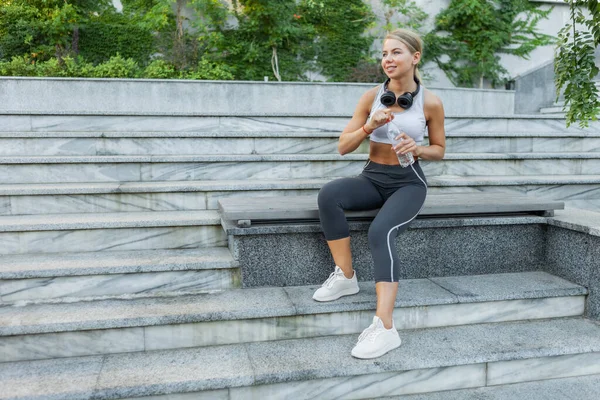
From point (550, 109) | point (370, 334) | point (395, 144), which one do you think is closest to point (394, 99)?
point (395, 144)

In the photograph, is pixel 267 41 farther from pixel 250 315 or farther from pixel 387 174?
pixel 250 315

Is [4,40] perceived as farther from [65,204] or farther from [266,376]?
[266,376]

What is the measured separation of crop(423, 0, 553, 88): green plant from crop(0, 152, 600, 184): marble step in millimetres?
5115

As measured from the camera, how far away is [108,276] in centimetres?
301

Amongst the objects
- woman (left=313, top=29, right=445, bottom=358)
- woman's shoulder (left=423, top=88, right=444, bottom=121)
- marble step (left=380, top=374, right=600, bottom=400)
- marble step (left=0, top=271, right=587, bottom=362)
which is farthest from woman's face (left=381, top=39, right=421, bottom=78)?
marble step (left=380, top=374, right=600, bottom=400)

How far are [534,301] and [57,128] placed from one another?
4.43m

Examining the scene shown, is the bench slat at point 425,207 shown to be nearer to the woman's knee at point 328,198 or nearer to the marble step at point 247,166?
the woman's knee at point 328,198

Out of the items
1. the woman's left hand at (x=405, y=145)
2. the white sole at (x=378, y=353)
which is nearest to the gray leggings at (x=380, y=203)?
the woman's left hand at (x=405, y=145)

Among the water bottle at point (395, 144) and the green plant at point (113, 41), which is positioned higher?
the green plant at point (113, 41)

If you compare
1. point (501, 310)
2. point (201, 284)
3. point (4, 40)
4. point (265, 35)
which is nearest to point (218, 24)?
point (265, 35)

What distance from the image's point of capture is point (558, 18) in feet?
33.9

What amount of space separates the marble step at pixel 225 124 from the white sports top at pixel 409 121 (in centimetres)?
201

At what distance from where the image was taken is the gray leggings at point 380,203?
2.70 m

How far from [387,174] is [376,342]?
0.94 metres
